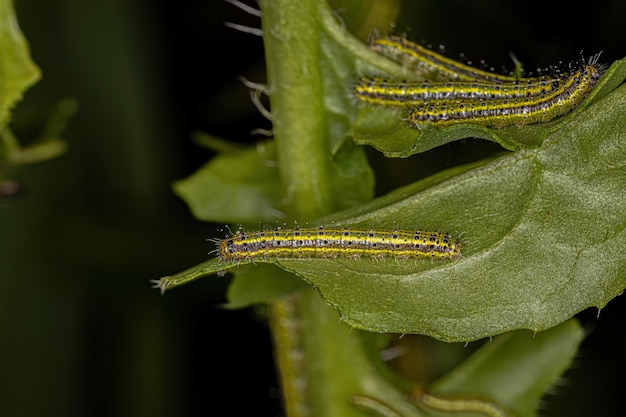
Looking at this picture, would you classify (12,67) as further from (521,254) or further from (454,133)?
(521,254)

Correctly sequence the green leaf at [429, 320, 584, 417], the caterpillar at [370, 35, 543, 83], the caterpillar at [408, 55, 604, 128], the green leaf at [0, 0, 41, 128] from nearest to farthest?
the caterpillar at [408, 55, 604, 128]
the green leaf at [0, 0, 41, 128]
the caterpillar at [370, 35, 543, 83]
the green leaf at [429, 320, 584, 417]

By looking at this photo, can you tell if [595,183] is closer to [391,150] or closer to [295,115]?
[391,150]

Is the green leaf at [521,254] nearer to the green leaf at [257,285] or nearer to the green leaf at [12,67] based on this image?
the green leaf at [257,285]

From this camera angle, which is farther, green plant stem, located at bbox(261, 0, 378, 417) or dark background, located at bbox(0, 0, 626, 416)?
dark background, located at bbox(0, 0, 626, 416)

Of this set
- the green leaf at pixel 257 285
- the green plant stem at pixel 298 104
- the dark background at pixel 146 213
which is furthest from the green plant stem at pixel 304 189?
the dark background at pixel 146 213

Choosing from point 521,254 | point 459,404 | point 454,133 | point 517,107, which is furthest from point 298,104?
point 459,404

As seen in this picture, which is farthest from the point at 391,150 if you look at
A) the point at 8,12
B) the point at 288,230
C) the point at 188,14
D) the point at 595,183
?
the point at 188,14

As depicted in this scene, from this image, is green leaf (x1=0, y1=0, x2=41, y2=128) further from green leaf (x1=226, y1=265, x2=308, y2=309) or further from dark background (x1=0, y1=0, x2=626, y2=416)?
dark background (x1=0, y1=0, x2=626, y2=416)

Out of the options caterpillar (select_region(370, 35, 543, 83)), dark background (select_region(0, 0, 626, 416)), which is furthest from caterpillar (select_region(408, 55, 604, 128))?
dark background (select_region(0, 0, 626, 416))

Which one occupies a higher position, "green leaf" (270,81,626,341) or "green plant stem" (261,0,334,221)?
"green plant stem" (261,0,334,221)
